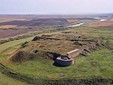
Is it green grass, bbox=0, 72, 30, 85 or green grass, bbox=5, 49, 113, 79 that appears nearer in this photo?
green grass, bbox=0, 72, 30, 85

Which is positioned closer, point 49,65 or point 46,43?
point 49,65

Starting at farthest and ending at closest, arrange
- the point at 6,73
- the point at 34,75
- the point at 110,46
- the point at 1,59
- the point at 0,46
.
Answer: the point at 0,46 → the point at 110,46 → the point at 1,59 → the point at 6,73 → the point at 34,75

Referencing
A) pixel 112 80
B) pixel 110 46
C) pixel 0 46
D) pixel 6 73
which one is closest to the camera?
pixel 112 80

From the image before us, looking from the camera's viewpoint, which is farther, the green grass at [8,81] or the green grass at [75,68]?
the green grass at [75,68]

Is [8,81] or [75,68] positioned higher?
[75,68]

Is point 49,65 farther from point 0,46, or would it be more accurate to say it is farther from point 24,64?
point 0,46

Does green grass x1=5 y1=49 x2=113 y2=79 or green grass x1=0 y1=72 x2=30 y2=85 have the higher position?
green grass x1=5 y1=49 x2=113 y2=79

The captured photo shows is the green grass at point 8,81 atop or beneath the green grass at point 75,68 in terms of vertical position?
beneath

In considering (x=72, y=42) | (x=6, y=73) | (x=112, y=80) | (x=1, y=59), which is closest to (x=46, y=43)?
(x=72, y=42)

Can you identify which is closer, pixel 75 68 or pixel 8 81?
pixel 8 81

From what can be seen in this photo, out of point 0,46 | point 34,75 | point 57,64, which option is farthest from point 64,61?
point 0,46
